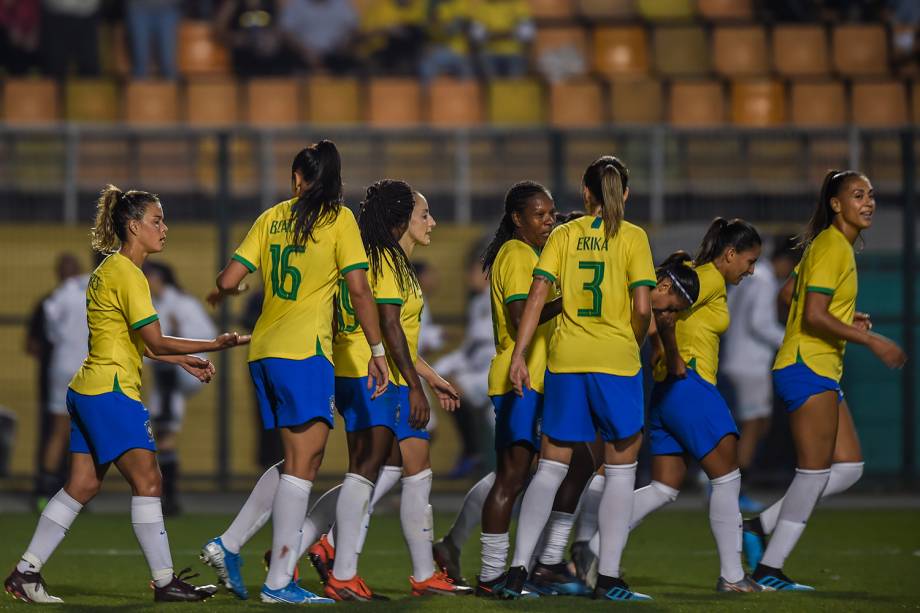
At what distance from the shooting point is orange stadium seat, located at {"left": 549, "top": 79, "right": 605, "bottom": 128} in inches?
622

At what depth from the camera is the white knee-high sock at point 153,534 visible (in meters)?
5.97

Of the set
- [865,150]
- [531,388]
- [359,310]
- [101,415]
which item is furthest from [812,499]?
[865,150]

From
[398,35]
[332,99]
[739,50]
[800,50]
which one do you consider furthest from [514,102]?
[800,50]

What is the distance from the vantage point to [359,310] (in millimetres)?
5840

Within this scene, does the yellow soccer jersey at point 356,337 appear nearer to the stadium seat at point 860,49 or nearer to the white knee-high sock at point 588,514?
the white knee-high sock at point 588,514

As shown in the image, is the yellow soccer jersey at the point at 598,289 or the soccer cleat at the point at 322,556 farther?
the soccer cleat at the point at 322,556

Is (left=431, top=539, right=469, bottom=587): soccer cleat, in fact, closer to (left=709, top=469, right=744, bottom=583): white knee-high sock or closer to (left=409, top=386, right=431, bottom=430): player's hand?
(left=409, top=386, right=431, bottom=430): player's hand

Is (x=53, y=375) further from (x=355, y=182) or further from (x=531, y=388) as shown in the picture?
(x=531, y=388)

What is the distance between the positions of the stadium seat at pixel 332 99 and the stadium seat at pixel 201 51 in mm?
1765

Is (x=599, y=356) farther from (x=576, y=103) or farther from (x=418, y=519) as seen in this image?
(x=576, y=103)

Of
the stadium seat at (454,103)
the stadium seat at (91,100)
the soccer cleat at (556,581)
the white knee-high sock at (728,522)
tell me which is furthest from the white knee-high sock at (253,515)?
the stadium seat at (91,100)

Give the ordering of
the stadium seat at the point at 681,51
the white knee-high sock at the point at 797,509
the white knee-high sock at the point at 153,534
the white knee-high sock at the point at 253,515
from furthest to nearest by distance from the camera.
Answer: the stadium seat at the point at 681,51 → the white knee-high sock at the point at 797,509 → the white knee-high sock at the point at 253,515 → the white knee-high sock at the point at 153,534

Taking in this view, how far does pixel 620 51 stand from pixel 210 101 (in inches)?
185

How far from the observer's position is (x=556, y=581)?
6473 mm
